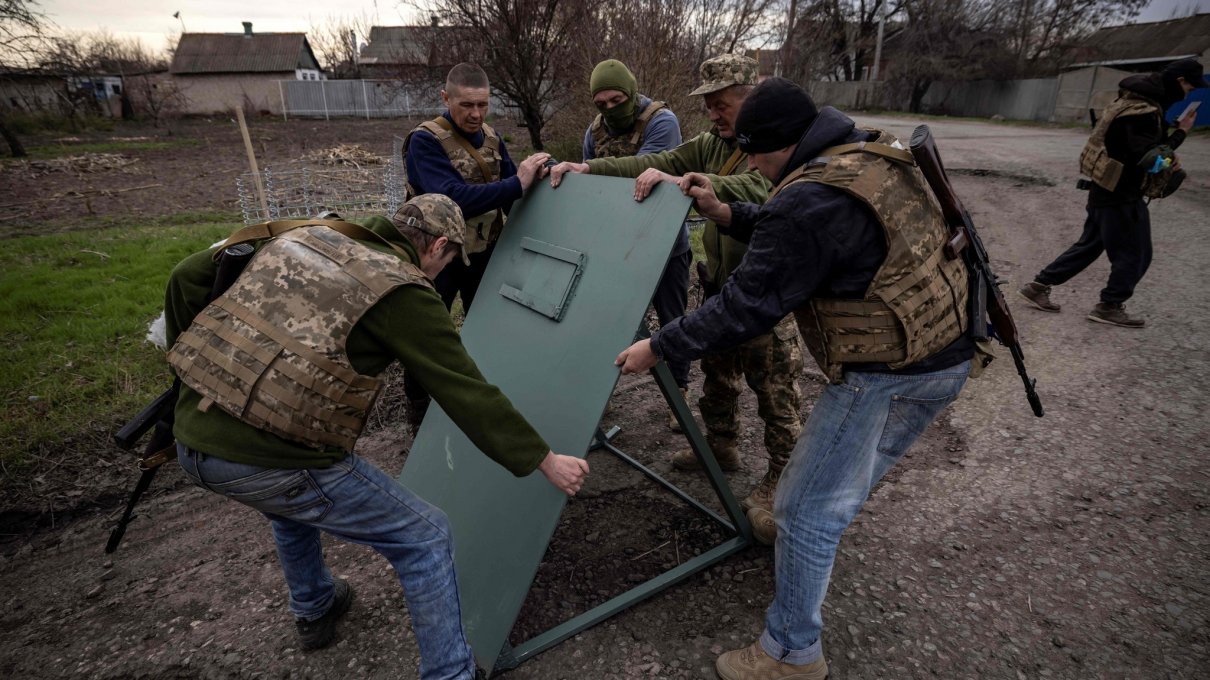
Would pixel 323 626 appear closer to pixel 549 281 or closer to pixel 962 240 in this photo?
pixel 549 281

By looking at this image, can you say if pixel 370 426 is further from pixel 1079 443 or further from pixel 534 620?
pixel 1079 443

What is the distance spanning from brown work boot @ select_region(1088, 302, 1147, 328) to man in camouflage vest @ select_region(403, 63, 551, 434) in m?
4.65

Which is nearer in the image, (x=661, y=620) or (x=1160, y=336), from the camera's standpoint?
(x=661, y=620)

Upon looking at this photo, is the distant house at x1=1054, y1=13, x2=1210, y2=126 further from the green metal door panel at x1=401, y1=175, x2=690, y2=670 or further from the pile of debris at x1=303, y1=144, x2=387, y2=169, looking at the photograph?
the green metal door panel at x1=401, y1=175, x2=690, y2=670

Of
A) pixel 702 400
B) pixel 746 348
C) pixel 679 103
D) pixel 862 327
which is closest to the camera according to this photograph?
pixel 862 327

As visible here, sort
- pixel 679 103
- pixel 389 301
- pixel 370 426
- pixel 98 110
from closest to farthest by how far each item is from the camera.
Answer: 1. pixel 389 301
2. pixel 370 426
3. pixel 679 103
4. pixel 98 110

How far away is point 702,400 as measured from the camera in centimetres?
317

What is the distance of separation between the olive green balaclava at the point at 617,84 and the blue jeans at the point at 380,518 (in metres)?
2.64

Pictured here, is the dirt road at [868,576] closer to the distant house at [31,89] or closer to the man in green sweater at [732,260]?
the man in green sweater at [732,260]

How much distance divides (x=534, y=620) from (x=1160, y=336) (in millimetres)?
4932

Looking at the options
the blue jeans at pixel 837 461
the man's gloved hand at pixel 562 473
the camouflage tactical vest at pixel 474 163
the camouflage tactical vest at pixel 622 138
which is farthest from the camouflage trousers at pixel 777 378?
the camouflage tactical vest at pixel 622 138

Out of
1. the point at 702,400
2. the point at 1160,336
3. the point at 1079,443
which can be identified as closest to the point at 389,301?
the point at 702,400

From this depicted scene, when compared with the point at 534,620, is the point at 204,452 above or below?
above

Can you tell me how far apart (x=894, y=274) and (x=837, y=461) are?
22.7 inches
